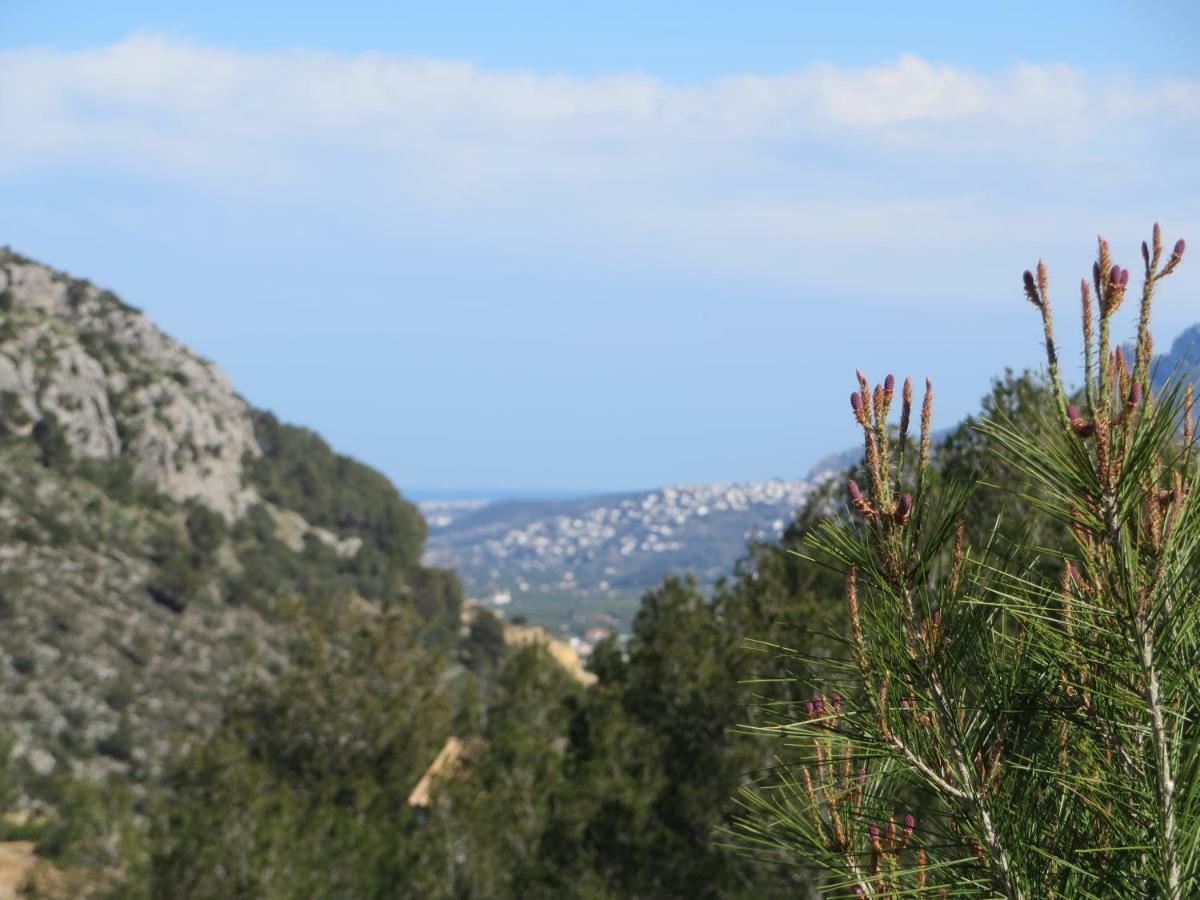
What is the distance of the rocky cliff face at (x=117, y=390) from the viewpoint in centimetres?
6253

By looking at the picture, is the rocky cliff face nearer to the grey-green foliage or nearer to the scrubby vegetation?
the scrubby vegetation

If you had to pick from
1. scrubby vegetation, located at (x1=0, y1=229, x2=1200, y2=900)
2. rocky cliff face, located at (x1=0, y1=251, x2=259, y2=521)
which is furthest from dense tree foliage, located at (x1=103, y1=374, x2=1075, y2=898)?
rocky cliff face, located at (x1=0, y1=251, x2=259, y2=521)

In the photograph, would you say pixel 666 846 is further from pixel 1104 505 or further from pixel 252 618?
pixel 252 618

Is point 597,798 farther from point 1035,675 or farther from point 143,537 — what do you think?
point 143,537

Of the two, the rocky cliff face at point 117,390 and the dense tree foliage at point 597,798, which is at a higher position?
the rocky cliff face at point 117,390

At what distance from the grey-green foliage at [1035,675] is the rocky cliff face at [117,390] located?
207 ft

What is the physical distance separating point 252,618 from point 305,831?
40.3 meters

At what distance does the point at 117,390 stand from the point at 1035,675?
72.8m

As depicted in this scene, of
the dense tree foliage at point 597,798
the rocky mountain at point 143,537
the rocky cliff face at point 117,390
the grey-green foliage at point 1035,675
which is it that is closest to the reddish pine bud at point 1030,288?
the grey-green foliage at point 1035,675

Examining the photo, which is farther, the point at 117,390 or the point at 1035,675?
the point at 117,390

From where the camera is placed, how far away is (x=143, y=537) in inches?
2371

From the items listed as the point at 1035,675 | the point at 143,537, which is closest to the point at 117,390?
the point at 143,537

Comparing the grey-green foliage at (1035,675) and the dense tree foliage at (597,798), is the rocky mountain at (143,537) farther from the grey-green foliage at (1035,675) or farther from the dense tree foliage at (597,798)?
the grey-green foliage at (1035,675)

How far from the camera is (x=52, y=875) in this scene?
24.2m
